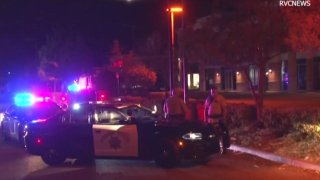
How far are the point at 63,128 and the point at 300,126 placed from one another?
237 inches

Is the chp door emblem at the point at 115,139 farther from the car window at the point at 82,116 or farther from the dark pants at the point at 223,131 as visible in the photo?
the dark pants at the point at 223,131

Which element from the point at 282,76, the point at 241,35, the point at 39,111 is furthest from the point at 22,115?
the point at 282,76

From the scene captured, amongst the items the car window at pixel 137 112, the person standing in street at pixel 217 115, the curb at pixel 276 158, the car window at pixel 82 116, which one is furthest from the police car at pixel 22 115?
the curb at pixel 276 158

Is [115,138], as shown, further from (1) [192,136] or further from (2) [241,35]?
(2) [241,35]

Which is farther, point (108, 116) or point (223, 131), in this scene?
point (223, 131)

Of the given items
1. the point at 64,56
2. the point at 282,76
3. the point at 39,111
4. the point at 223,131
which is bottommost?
the point at 223,131

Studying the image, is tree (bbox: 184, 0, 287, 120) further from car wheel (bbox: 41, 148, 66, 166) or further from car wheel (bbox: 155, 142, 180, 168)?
car wheel (bbox: 41, 148, 66, 166)

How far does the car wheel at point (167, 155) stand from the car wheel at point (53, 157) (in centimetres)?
232

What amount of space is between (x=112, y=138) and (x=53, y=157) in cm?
160

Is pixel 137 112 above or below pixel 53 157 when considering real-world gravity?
above

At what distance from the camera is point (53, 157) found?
46.0ft

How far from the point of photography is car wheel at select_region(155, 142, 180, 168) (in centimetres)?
1315

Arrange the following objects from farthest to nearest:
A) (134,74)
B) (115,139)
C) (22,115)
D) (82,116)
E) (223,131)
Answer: (134,74), (22,115), (223,131), (82,116), (115,139)

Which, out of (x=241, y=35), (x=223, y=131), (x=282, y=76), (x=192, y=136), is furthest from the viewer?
(x=282, y=76)
